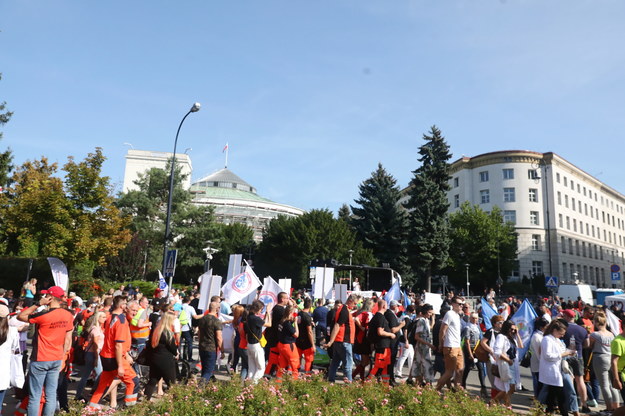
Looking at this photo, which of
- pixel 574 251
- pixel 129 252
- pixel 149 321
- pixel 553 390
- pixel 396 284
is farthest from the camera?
pixel 574 251

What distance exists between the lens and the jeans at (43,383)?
643 centimetres

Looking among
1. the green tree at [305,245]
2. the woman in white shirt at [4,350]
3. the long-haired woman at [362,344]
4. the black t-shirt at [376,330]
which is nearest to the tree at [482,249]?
the green tree at [305,245]

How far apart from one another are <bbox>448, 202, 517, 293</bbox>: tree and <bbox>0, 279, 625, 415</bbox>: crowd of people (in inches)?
2030

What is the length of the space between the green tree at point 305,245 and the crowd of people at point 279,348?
36877 millimetres

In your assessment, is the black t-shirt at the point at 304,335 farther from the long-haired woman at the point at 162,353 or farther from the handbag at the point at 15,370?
the handbag at the point at 15,370

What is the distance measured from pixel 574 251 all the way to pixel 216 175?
73995 mm

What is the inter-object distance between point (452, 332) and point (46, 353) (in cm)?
652

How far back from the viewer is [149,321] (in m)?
10.2

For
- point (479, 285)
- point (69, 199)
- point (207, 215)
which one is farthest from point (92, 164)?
point (479, 285)

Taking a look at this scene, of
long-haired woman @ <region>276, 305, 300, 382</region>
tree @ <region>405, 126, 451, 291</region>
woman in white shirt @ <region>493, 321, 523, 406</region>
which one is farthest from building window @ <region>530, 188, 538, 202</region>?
long-haired woman @ <region>276, 305, 300, 382</region>

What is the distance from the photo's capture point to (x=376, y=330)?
9781 mm

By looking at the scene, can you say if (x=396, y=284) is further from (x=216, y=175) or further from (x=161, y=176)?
(x=216, y=175)

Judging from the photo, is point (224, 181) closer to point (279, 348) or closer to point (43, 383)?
point (279, 348)

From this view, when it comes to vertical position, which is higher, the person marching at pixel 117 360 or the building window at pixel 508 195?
the building window at pixel 508 195
